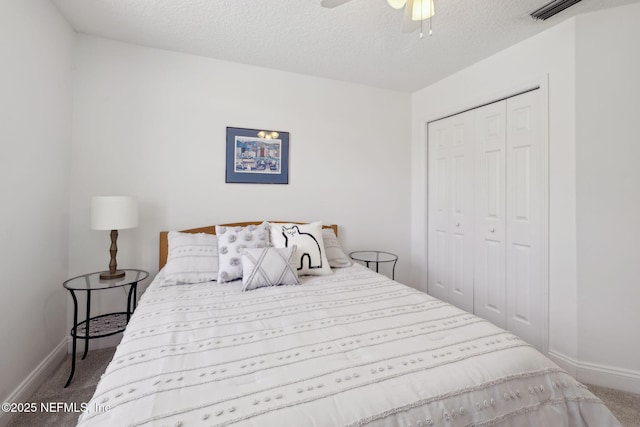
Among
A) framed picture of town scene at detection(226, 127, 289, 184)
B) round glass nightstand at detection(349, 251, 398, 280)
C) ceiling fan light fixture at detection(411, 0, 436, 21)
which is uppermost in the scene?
ceiling fan light fixture at detection(411, 0, 436, 21)

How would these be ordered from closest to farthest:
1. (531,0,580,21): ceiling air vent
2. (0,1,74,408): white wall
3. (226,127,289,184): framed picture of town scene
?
(0,1,74,408): white wall, (531,0,580,21): ceiling air vent, (226,127,289,184): framed picture of town scene

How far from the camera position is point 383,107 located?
3369 millimetres

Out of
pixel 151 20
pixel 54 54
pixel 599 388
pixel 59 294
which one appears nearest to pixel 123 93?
pixel 54 54

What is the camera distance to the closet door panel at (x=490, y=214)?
2.57 m

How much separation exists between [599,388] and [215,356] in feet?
8.17

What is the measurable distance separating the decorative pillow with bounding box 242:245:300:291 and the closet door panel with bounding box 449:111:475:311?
1.84 metres

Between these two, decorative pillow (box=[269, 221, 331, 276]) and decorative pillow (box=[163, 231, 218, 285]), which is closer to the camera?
decorative pillow (box=[163, 231, 218, 285])

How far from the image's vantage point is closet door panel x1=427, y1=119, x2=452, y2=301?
3.14m

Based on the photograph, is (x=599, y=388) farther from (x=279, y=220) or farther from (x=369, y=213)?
(x=279, y=220)

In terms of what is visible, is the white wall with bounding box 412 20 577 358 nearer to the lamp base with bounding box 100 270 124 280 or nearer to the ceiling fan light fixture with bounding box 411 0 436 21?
the ceiling fan light fixture with bounding box 411 0 436 21

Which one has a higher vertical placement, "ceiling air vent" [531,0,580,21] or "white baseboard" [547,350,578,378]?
"ceiling air vent" [531,0,580,21]

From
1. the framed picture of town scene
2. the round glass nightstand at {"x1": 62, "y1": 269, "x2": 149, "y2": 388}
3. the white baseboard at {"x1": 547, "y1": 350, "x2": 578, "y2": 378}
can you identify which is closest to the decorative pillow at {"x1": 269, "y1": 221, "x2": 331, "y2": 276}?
the framed picture of town scene

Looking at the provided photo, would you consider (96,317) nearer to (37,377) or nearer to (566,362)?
(37,377)

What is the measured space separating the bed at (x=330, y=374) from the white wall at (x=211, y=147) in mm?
1264
